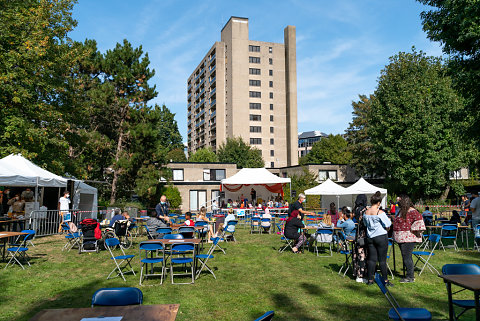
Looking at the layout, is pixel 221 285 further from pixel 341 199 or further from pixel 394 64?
pixel 394 64

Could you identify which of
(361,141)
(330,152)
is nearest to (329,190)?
(361,141)

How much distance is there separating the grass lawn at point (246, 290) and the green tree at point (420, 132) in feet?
62.9

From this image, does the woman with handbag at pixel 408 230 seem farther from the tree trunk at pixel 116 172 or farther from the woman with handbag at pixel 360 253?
the tree trunk at pixel 116 172

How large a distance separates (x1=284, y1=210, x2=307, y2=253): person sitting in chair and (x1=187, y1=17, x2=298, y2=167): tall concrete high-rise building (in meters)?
50.7

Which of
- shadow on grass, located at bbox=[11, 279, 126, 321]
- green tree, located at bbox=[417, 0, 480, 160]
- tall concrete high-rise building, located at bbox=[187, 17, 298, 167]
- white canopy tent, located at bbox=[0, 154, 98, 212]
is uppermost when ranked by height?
tall concrete high-rise building, located at bbox=[187, 17, 298, 167]

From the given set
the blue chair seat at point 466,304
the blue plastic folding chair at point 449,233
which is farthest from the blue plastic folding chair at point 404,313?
the blue plastic folding chair at point 449,233

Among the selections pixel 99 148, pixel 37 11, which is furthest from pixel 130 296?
pixel 99 148

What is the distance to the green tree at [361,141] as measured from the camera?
124ft

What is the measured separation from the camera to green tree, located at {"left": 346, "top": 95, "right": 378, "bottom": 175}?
124 feet

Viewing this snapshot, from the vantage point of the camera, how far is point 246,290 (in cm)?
638

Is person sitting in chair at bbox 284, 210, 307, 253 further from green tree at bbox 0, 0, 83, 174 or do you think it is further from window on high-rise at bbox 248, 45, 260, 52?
window on high-rise at bbox 248, 45, 260, 52

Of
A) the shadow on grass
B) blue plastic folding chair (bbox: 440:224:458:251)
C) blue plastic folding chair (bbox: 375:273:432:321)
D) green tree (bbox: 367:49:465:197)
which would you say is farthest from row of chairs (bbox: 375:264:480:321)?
green tree (bbox: 367:49:465:197)

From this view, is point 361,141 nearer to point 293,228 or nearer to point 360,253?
point 293,228

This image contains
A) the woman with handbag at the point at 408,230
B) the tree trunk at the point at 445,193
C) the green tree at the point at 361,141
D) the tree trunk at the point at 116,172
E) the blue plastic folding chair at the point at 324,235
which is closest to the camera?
the woman with handbag at the point at 408,230
